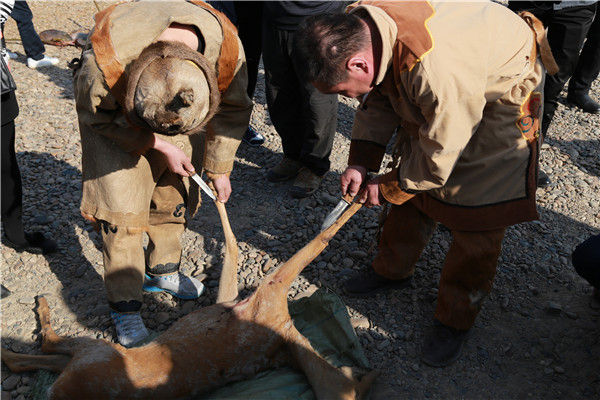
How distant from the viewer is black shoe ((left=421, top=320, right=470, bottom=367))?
2740 millimetres

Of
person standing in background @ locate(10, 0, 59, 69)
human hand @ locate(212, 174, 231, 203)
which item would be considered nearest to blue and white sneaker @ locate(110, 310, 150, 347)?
human hand @ locate(212, 174, 231, 203)

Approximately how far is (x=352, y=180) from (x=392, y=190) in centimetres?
36

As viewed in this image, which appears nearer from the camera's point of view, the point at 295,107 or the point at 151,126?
the point at 151,126

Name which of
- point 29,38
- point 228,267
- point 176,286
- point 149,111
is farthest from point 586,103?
point 29,38

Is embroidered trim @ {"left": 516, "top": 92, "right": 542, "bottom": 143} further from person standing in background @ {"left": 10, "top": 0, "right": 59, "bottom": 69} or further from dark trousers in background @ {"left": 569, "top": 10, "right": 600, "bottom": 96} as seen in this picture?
person standing in background @ {"left": 10, "top": 0, "right": 59, "bottom": 69}

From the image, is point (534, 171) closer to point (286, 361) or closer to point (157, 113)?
point (286, 361)

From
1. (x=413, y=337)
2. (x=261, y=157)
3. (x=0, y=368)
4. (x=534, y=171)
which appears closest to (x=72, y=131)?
(x=261, y=157)

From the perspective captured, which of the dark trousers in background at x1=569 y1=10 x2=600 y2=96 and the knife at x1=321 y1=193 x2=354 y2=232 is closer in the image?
the knife at x1=321 y1=193 x2=354 y2=232

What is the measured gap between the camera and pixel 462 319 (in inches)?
107

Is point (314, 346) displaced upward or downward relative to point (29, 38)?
downward

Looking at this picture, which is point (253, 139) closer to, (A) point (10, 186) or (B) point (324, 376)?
(A) point (10, 186)

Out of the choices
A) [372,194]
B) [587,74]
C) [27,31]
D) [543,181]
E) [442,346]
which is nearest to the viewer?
[372,194]

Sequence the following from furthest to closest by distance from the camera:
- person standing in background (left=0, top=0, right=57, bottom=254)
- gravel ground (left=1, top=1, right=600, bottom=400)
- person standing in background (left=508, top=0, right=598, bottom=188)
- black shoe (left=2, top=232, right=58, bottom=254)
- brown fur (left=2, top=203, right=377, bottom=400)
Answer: person standing in background (left=508, top=0, right=598, bottom=188) → black shoe (left=2, top=232, right=58, bottom=254) → person standing in background (left=0, top=0, right=57, bottom=254) → gravel ground (left=1, top=1, right=600, bottom=400) → brown fur (left=2, top=203, right=377, bottom=400)

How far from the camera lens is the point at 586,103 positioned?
5.44m
